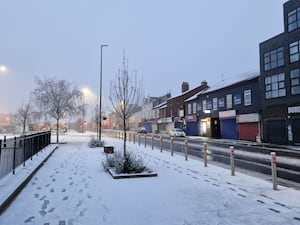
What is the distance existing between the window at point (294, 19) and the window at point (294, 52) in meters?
1.62

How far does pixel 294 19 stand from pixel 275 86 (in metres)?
6.78

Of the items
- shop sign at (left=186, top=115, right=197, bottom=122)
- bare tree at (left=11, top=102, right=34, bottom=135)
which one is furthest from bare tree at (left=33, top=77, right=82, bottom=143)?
shop sign at (left=186, top=115, right=197, bottom=122)

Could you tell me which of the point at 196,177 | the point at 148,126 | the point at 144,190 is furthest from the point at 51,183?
the point at 148,126

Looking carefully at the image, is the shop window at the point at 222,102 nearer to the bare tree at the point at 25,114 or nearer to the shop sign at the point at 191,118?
the shop sign at the point at 191,118

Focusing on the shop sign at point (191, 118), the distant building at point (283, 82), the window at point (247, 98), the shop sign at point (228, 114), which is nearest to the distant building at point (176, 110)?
the shop sign at point (191, 118)

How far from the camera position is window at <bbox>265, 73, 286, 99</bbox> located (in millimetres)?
27359

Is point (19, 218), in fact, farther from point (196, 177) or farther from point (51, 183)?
point (196, 177)

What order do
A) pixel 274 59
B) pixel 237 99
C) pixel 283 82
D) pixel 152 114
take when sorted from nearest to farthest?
1. pixel 283 82
2. pixel 274 59
3. pixel 237 99
4. pixel 152 114

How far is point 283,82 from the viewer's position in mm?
27250

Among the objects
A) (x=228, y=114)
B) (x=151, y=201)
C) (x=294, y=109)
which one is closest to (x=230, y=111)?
(x=228, y=114)

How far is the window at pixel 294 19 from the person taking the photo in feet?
83.8

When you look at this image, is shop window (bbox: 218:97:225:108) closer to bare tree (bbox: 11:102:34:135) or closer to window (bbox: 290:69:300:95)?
window (bbox: 290:69:300:95)

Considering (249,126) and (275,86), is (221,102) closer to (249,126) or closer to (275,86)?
(249,126)

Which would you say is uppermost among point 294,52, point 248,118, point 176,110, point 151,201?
point 294,52
